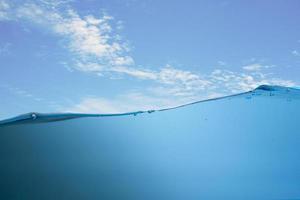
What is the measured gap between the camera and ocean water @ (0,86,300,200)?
24.7ft

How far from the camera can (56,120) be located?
681 cm

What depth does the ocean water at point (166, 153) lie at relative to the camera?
7.53 m

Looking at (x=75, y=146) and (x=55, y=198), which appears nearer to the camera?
(x=55, y=198)

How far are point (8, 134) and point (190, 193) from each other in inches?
230

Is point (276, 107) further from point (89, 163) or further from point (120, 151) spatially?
point (89, 163)

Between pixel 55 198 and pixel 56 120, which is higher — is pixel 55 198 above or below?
below

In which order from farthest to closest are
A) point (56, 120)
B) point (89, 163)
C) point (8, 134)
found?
point (89, 163) → point (8, 134) → point (56, 120)

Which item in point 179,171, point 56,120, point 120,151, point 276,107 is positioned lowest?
point 179,171

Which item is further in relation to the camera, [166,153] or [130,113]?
[166,153]

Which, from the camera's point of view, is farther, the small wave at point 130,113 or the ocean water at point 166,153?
the ocean water at point 166,153

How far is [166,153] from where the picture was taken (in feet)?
30.9

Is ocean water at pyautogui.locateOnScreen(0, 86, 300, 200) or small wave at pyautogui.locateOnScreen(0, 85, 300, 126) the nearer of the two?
small wave at pyautogui.locateOnScreen(0, 85, 300, 126)

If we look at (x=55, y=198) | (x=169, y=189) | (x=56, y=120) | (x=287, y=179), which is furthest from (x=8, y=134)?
(x=287, y=179)

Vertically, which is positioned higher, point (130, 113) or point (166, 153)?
point (130, 113)
